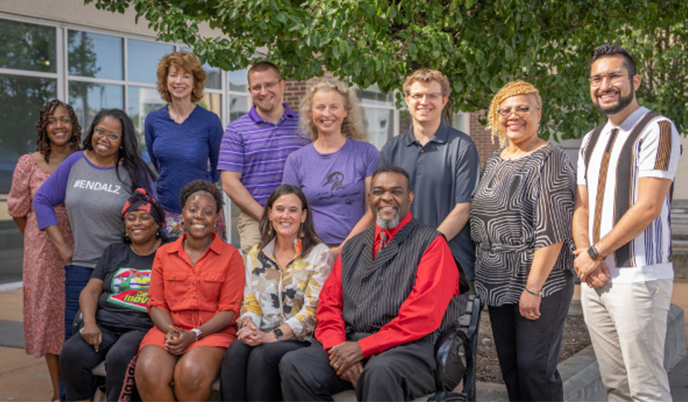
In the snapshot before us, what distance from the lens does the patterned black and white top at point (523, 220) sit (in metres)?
3.54

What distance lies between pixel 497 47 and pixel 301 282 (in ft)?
7.44

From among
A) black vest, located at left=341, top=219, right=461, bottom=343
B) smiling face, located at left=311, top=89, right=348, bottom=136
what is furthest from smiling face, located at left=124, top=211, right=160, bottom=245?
black vest, located at left=341, top=219, right=461, bottom=343

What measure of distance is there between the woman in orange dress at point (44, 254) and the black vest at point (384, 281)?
2.25m

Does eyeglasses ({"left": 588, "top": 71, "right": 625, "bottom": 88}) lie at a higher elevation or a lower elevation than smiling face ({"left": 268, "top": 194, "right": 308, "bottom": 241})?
higher

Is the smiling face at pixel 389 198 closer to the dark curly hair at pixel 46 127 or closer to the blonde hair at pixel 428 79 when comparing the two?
the blonde hair at pixel 428 79

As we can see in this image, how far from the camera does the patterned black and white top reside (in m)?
3.54

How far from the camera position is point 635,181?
3.34 metres

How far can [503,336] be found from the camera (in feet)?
12.3

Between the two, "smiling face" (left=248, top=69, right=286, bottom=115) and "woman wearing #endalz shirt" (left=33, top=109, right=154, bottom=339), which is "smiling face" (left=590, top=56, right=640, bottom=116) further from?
"woman wearing #endalz shirt" (left=33, top=109, right=154, bottom=339)

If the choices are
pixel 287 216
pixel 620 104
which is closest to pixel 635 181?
pixel 620 104

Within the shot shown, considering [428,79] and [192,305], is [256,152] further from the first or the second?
[428,79]

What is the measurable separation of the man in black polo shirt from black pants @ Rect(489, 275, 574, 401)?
401 mm

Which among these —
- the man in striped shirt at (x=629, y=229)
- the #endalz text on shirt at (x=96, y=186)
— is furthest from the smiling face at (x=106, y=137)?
the man in striped shirt at (x=629, y=229)

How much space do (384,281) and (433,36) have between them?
75.2 inches
